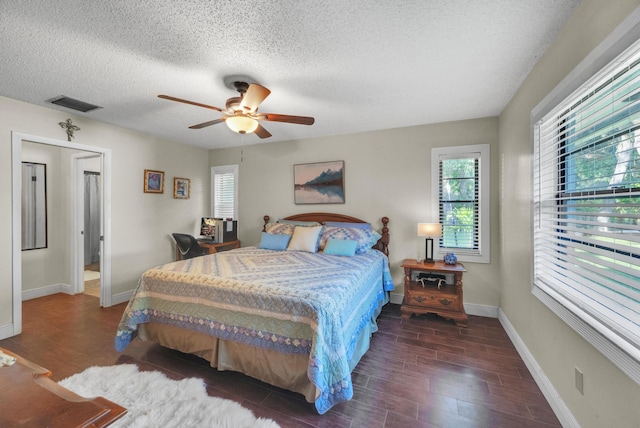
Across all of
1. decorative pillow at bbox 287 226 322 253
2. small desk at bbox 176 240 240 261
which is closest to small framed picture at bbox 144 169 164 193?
small desk at bbox 176 240 240 261

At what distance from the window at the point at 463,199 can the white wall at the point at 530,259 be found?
25cm

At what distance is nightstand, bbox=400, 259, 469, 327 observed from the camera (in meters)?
3.01

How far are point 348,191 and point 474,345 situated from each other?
2.45m

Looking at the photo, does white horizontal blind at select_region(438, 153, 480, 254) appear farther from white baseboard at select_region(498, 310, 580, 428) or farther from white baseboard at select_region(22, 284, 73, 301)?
white baseboard at select_region(22, 284, 73, 301)

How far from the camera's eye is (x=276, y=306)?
1.84 meters

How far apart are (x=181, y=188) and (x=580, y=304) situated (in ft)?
16.8

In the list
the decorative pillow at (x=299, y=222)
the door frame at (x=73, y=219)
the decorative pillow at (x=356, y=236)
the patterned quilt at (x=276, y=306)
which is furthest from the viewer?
the decorative pillow at (x=299, y=222)

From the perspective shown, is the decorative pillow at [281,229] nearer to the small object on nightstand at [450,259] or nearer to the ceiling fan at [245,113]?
the ceiling fan at [245,113]

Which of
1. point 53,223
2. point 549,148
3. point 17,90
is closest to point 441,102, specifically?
point 549,148

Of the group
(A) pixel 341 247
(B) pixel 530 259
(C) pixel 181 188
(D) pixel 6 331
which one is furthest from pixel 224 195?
(B) pixel 530 259

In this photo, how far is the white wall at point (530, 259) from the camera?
1.23 metres

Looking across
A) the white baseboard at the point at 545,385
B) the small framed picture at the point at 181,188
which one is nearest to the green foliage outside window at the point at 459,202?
the white baseboard at the point at 545,385

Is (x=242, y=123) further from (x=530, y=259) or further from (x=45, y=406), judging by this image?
(x=530, y=259)

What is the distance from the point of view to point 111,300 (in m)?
3.63
